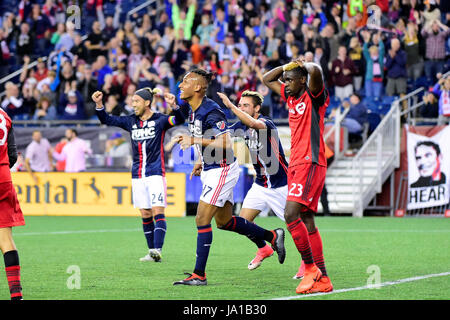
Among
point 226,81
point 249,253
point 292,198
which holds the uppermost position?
point 226,81

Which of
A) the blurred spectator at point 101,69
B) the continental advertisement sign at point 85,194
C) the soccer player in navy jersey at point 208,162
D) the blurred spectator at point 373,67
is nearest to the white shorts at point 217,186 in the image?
the soccer player in navy jersey at point 208,162

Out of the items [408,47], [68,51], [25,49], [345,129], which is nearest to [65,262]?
[345,129]

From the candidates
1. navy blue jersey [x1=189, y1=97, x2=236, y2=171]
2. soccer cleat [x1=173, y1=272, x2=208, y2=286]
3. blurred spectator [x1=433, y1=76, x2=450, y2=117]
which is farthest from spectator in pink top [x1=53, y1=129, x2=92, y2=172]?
soccer cleat [x1=173, y1=272, x2=208, y2=286]

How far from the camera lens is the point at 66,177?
2189 cm

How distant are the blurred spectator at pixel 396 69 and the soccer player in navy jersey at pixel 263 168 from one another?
1183cm

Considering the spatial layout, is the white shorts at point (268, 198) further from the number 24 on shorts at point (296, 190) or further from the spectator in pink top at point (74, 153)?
the spectator in pink top at point (74, 153)

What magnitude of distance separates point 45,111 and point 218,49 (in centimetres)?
545

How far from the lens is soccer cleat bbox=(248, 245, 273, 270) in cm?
1022

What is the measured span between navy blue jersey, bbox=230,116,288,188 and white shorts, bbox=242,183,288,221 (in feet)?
0.21

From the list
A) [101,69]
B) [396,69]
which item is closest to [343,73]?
[396,69]

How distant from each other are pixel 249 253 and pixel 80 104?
42.9 feet

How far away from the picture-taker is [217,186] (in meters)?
9.12
